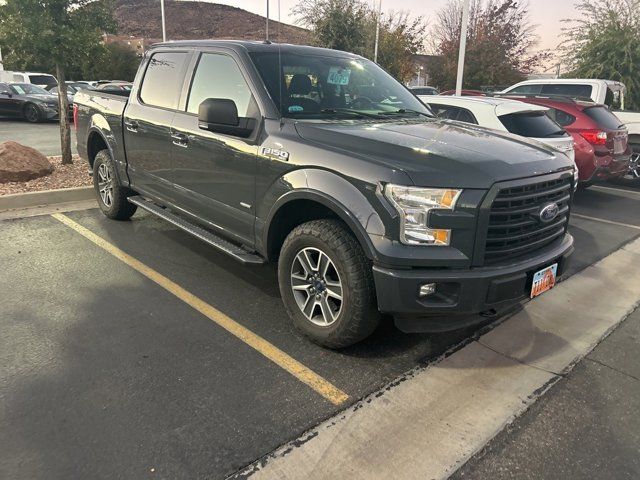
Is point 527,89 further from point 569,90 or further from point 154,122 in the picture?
point 154,122

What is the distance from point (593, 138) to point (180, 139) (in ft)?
21.7

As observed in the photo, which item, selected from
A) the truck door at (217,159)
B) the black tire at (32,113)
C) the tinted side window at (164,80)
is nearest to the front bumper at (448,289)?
the truck door at (217,159)

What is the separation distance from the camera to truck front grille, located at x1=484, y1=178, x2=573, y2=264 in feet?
9.44

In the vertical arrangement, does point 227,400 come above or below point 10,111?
below

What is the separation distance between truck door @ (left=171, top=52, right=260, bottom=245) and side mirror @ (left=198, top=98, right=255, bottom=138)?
0.30 feet

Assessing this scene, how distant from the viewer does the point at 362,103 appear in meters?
4.10

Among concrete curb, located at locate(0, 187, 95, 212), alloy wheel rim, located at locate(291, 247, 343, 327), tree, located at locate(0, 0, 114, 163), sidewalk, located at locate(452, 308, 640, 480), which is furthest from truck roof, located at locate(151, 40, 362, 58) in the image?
tree, located at locate(0, 0, 114, 163)

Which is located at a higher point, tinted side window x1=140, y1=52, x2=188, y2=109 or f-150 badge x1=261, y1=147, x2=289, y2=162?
tinted side window x1=140, y1=52, x2=188, y2=109

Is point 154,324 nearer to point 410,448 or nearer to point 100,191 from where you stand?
point 410,448

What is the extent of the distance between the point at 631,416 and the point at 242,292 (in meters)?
2.83

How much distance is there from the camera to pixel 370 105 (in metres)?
4.12

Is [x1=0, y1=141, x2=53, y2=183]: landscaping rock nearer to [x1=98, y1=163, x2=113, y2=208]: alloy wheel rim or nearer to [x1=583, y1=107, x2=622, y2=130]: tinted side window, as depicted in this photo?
[x1=98, y1=163, x2=113, y2=208]: alloy wheel rim

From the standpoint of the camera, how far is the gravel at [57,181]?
692 cm

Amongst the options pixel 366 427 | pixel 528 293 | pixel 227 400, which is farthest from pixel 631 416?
pixel 227 400
